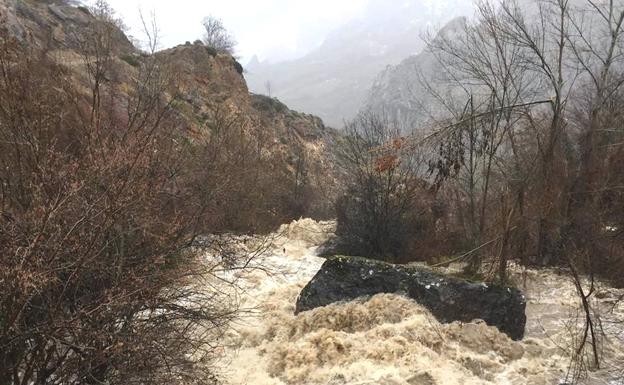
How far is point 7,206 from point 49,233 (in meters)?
1.02

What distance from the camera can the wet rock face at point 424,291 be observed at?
782cm

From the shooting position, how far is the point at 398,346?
7242mm

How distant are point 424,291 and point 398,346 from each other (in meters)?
1.31

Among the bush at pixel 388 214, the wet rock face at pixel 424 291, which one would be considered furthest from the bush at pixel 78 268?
the bush at pixel 388 214

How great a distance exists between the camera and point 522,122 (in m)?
10.2

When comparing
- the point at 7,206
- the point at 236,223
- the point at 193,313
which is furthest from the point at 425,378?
the point at 236,223

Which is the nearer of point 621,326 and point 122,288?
point 122,288

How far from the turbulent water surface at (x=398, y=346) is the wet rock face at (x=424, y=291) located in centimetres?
19

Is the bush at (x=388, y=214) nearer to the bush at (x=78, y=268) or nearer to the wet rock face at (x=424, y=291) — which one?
the wet rock face at (x=424, y=291)

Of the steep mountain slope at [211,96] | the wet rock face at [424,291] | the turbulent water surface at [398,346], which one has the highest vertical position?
the steep mountain slope at [211,96]

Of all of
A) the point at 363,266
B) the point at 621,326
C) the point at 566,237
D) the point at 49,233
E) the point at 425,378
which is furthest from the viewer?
the point at 566,237

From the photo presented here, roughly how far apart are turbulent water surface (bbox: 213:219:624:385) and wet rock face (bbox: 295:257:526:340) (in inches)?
7.4

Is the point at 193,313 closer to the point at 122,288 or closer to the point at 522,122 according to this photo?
the point at 122,288

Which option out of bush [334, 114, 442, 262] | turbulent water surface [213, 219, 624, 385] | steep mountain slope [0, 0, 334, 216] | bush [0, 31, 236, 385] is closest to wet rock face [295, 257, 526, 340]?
turbulent water surface [213, 219, 624, 385]
